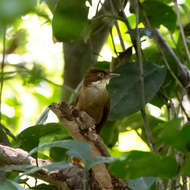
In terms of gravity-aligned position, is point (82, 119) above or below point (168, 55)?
below

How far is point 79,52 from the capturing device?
12.3 feet

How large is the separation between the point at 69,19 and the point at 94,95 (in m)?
1.28

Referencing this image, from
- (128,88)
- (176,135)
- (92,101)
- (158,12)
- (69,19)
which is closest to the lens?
(176,135)

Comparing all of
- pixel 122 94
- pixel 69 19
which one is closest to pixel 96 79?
pixel 122 94

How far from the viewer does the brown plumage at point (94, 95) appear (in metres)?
3.40

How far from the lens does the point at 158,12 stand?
2967mm

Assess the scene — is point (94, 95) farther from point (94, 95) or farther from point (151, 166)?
point (151, 166)

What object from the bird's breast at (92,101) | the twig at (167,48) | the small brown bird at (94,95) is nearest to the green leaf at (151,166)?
the twig at (167,48)

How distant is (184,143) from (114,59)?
1825 millimetres

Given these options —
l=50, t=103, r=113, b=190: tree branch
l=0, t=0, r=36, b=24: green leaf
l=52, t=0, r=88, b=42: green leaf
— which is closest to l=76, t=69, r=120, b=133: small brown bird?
l=52, t=0, r=88, b=42: green leaf

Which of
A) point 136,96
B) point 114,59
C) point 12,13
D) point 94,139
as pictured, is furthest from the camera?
point 114,59

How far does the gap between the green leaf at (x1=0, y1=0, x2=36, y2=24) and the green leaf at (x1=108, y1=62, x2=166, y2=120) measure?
6.25ft

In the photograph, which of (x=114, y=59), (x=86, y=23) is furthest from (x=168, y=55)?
(x=86, y=23)

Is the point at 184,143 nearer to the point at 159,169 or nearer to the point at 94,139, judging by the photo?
the point at 159,169
